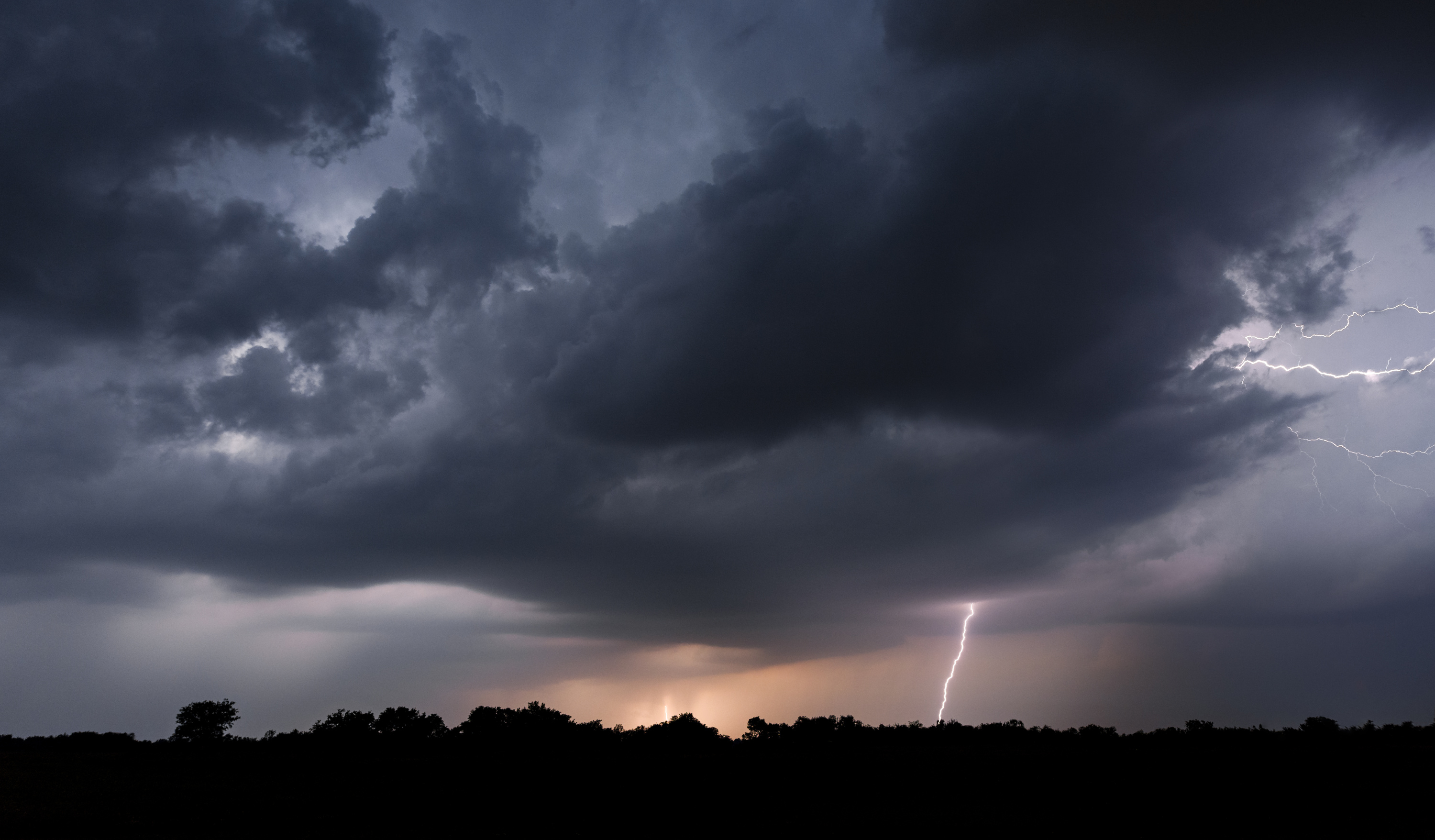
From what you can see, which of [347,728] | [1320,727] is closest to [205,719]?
[347,728]

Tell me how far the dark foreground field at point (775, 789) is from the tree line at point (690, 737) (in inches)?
27.3

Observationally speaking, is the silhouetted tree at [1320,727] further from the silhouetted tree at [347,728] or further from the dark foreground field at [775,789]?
the silhouetted tree at [347,728]

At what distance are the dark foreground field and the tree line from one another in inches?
27.3

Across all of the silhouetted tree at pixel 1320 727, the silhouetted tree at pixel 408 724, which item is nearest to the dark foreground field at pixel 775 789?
the silhouetted tree at pixel 1320 727

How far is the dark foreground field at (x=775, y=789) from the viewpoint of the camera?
1585 inches

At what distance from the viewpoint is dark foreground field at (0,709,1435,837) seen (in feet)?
132

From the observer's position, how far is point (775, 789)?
4994 centimetres

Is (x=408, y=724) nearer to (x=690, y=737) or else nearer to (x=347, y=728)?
(x=347, y=728)

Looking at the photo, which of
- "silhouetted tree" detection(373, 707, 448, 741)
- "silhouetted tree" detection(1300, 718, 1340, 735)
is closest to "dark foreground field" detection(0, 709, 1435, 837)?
"silhouetted tree" detection(1300, 718, 1340, 735)

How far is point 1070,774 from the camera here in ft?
154

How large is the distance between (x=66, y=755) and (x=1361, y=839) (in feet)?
350

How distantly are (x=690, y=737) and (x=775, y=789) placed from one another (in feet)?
121

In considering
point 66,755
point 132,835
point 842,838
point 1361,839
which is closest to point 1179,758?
point 1361,839

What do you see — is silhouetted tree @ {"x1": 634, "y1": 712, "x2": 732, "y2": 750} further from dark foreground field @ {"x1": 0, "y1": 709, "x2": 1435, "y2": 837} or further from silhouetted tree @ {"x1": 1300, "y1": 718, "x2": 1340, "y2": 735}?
silhouetted tree @ {"x1": 1300, "y1": 718, "x2": 1340, "y2": 735}
